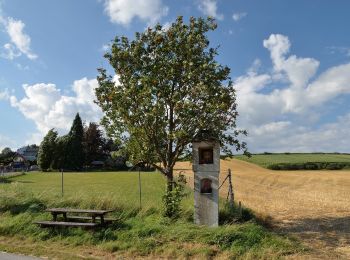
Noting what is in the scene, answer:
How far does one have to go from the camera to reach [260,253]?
35.4 feet

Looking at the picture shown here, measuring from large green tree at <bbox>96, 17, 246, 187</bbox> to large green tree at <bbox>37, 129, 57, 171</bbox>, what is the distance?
2955 inches

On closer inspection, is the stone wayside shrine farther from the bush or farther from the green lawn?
the green lawn

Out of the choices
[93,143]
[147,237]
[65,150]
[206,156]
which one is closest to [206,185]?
[206,156]

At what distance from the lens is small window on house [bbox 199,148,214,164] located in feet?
46.6

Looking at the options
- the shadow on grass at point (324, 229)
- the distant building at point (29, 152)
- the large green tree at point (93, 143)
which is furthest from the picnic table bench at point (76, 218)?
the distant building at point (29, 152)

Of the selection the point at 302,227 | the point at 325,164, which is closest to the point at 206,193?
the point at 302,227

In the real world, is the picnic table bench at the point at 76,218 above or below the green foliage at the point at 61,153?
below

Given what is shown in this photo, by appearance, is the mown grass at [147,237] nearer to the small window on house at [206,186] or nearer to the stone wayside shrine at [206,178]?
the stone wayside shrine at [206,178]

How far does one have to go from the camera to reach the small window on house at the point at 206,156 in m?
14.2

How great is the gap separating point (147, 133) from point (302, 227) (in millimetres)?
6518

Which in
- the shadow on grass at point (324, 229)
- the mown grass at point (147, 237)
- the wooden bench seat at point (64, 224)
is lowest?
the shadow on grass at point (324, 229)

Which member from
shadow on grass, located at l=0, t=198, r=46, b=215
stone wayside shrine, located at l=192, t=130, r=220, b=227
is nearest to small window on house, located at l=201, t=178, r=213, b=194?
stone wayside shrine, located at l=192, t=130, r=220, b=227

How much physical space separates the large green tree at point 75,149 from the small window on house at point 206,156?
7472 centimetres

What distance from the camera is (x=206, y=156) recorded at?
1428 centimetres
